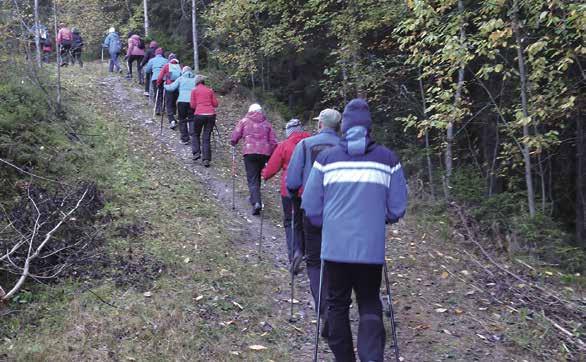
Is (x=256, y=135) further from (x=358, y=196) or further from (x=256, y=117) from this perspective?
(x=358, y=196)

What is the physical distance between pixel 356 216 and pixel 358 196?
161 mm

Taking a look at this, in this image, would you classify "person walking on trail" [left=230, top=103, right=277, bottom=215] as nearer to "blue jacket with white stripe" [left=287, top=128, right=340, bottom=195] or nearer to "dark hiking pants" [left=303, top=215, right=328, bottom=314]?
"blue jacket with white stripe" [left=287, top=128, right=340, bottom=195]

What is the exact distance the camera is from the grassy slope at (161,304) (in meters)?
5.66

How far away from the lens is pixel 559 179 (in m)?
18.3

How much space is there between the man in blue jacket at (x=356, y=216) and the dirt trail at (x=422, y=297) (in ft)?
4.33

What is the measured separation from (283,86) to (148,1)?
9137mm

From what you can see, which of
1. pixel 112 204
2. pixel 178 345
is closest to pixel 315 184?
pixel 178 345

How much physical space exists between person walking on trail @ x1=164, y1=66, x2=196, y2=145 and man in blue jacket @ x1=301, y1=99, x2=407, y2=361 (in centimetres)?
979

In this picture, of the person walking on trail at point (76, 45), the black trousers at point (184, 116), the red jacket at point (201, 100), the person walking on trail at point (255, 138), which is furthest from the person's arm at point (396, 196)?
the person walking on trail at point (76, 45)

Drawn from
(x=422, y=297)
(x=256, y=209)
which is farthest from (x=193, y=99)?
(x=422, y=297)

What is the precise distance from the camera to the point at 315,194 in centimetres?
484

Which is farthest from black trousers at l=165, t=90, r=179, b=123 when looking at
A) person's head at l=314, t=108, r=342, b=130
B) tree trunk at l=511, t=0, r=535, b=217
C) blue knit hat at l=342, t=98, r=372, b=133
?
blue knit hat at l=342, t=98, r=372, b=133

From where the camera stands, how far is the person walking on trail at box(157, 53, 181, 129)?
15.5 meters

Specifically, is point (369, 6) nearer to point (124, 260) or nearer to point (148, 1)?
point (124, 260)
